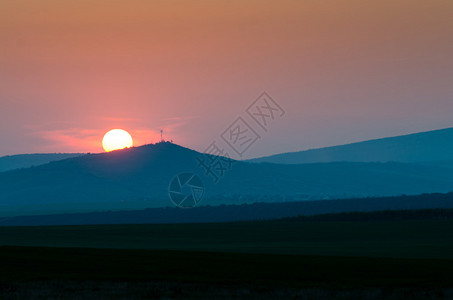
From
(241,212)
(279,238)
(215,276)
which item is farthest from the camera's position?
(241,212)

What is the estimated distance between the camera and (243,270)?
4138cm

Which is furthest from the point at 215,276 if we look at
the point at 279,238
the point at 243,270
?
the point at 279,238

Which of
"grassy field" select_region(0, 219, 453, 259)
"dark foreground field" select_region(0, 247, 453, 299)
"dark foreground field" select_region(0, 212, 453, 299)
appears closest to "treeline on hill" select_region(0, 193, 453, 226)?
"grassy field" select_region(0, 219, 453, 259)

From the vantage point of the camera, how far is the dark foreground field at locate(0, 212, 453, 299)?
3378 centimetres

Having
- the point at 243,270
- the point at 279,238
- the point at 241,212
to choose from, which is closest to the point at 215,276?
the point at 243,270

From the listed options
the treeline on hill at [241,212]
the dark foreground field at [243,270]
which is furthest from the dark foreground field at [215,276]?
the treeline on hill at [241,212]

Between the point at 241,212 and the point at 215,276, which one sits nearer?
the point at 215,276

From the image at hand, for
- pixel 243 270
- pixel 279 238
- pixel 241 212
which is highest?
pixel 241 212

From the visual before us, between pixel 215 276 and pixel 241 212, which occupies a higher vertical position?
pixel 241 212

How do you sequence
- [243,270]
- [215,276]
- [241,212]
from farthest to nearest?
[241,212], [243,270], [215,276]

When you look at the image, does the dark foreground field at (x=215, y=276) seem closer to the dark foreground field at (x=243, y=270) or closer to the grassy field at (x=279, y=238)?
the dark foreground field at (x=243, y=270)

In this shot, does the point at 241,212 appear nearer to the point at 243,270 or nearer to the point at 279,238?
the point at 279,238

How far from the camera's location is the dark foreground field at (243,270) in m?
33.8

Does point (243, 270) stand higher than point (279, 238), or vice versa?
point (243, 270)
